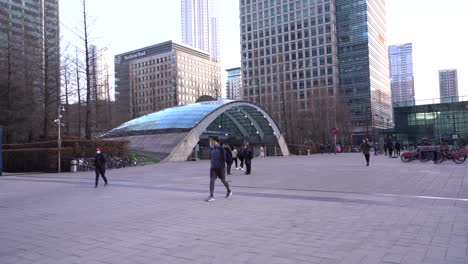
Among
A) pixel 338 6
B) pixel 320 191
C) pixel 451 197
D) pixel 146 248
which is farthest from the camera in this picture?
pixel 338 6

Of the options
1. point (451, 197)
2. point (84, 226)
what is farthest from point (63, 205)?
point (451, 197)

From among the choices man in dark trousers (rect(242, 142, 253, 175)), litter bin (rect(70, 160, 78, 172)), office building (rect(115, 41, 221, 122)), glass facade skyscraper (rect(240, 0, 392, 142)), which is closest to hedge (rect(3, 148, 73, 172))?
litter bin (rect(70, 160, 78, 172))

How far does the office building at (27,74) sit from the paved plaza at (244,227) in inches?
987

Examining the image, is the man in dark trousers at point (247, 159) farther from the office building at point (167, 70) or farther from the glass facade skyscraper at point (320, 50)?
the glass facade skyscraper at point (320, 50)

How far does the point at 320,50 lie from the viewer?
125m

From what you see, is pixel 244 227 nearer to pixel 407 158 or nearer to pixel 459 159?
pixel 459 159

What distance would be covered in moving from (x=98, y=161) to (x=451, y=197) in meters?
12.6

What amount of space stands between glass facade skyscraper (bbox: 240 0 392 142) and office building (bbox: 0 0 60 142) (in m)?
78.2

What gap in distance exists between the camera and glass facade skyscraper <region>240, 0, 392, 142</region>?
11919 cm

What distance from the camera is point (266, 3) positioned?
139m

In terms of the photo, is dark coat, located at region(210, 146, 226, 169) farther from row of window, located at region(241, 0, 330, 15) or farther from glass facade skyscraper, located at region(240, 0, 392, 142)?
row of window, located at region(241, 0, 330, 15)

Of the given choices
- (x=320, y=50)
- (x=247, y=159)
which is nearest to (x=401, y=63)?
(x=320, y=50)

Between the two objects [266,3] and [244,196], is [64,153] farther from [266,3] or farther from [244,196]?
[266,3]

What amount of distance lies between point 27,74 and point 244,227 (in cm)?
3701
